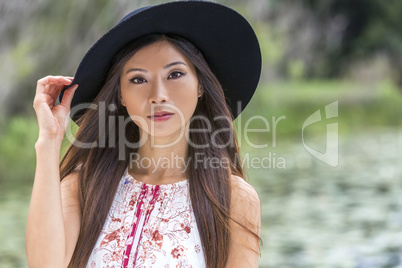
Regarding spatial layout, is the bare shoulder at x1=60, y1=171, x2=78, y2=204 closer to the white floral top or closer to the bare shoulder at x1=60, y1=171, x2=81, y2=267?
the bare shoulder at x1=60, y1=171, x2=81, y2=267

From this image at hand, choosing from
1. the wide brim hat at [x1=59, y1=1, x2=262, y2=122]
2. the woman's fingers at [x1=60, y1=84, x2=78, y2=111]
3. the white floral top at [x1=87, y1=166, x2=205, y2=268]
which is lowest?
the white floral top at [x1=87, y1=166, x2=205, y2=268]

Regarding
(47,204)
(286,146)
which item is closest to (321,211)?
(286,146)

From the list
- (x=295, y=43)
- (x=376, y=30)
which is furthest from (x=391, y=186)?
(x=376, y=30)

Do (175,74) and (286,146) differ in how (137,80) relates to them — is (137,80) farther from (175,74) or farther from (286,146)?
(286,146)

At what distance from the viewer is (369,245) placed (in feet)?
15.9

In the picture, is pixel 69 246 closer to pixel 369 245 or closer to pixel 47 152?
pixel 47 152

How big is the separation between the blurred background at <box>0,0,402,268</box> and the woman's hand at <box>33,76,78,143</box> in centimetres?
197

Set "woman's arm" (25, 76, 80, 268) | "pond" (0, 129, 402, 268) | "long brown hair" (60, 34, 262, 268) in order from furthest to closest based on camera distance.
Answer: "pond" (0, 129, 402, 268) → "long brown hair" (60, 34, 262, 268) → "woman's arm" (25, 76, 80, 268)

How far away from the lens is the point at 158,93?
64.6 inches

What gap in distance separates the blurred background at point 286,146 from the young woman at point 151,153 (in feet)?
5.89

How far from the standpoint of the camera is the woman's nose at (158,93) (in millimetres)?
1641

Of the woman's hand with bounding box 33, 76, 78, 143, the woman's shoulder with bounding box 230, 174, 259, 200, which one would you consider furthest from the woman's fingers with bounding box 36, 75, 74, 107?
the woman's shoulder with bounding box 230, 174, 259, 200

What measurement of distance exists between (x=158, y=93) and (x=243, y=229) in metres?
0.40

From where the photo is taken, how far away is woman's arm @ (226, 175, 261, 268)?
161 centimetres
